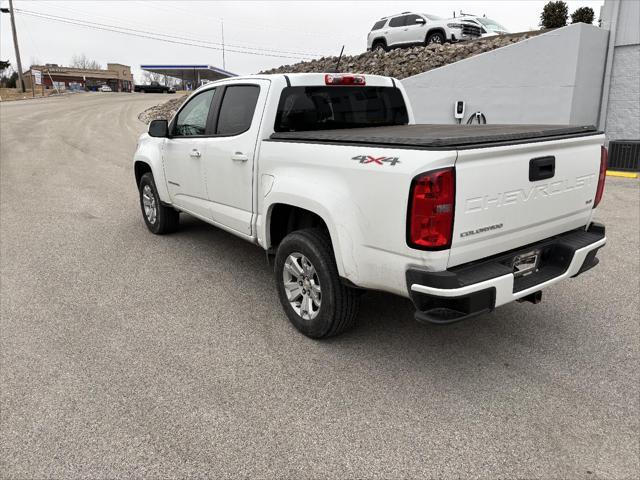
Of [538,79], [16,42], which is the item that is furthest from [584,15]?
[16,42]

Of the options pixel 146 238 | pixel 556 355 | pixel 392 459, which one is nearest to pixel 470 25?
pixel 146 238

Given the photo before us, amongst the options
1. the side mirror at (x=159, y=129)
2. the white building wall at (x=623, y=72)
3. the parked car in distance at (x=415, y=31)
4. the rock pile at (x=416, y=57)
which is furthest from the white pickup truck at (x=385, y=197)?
the parked car in distance at (x=415, y=31)

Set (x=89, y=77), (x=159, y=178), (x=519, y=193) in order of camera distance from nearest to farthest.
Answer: (x=519, y=193), (x=159, y=178), (x=89, y=77)

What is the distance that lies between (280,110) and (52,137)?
1557cm

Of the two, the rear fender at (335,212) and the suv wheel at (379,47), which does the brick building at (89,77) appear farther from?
the rear fender at (335,212)

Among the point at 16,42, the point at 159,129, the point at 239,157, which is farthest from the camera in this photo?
the point at 16,42

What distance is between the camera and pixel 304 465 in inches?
101

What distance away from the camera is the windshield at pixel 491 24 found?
20.5 m

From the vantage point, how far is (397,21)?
72.3 feet

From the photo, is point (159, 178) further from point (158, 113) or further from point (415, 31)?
point (158, 113)

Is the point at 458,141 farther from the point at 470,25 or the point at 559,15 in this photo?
A: the point at 559,15

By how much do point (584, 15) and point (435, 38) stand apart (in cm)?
567

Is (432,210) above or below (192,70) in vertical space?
below

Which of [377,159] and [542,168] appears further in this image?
[542,168]
